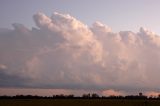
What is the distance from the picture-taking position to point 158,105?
102 m

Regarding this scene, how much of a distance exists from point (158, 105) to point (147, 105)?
3.18 metres

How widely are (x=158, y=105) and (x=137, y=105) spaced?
6.67 m

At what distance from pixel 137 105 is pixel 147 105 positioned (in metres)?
5.07

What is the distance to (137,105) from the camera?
100000mm

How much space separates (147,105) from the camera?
104m
